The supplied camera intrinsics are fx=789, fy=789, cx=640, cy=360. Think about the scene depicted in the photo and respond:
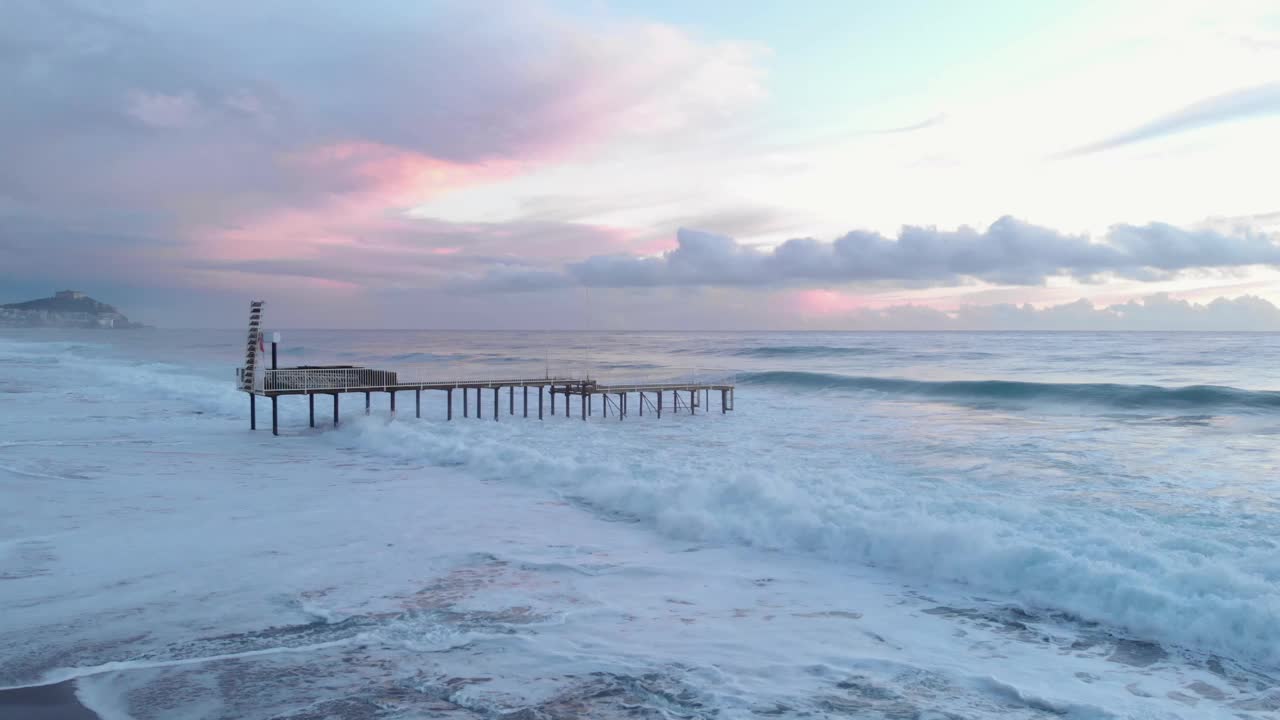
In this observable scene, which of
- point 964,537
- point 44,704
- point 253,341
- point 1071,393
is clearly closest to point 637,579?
point 964,537

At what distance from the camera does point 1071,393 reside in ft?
130

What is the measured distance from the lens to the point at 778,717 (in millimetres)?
A: 6520

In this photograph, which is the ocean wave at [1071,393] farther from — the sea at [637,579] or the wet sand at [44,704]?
the wet sand at [44,704]

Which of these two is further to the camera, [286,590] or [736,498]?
[736,498]

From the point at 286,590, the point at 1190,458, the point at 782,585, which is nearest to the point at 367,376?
the point at 286,590

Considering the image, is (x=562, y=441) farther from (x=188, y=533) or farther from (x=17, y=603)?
(x=17, y=603)

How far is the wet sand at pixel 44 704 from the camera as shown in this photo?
20.7ft

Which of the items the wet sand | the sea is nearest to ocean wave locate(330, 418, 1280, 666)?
the sea

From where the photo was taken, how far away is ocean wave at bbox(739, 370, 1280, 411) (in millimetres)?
34938

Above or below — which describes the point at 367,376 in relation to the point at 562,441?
above

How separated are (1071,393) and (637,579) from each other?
36349mm

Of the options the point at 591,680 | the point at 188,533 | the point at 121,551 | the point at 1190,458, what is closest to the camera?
the point at 591,680

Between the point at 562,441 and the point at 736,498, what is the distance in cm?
1059

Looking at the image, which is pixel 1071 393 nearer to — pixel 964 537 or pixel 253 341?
pixel 964 537
